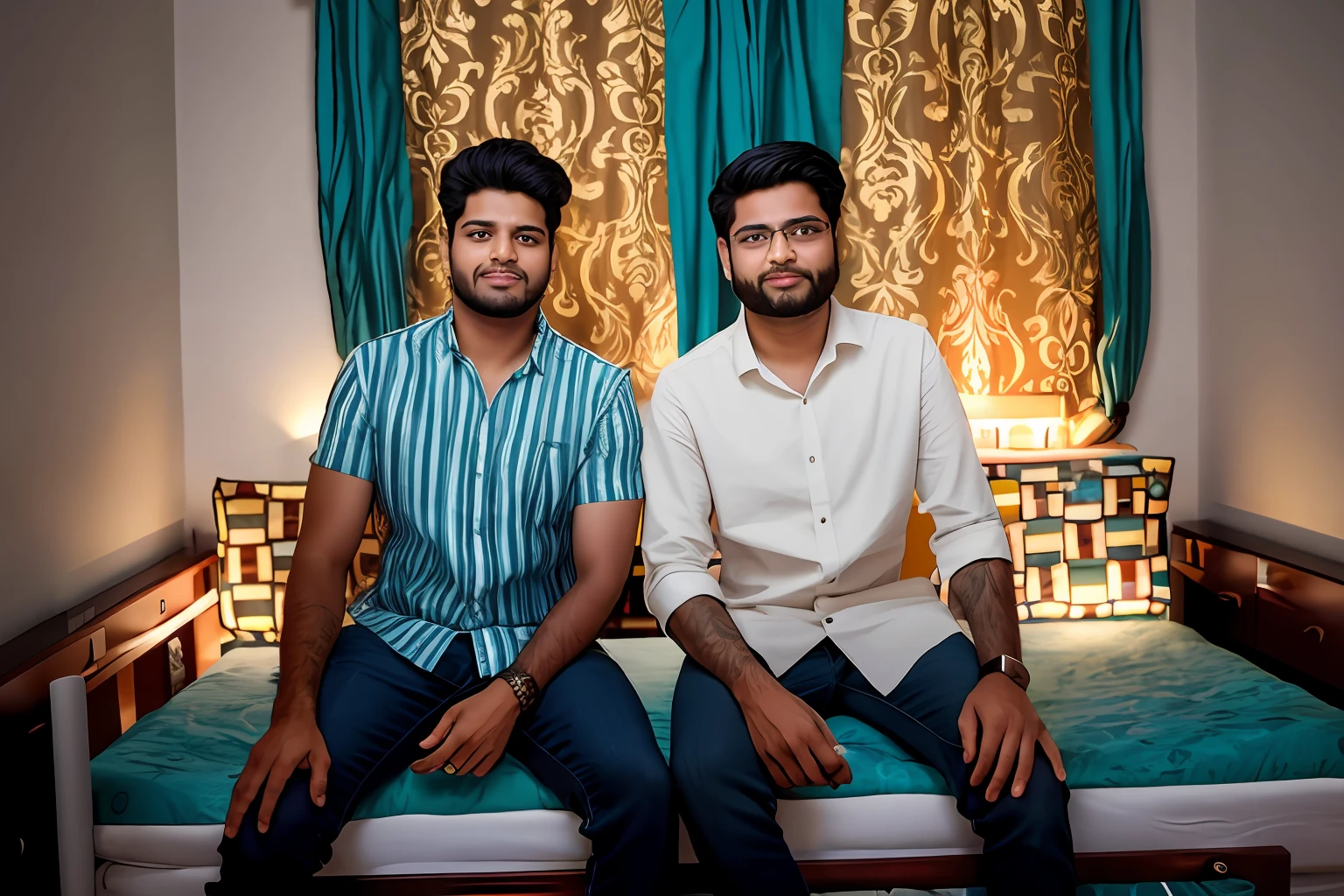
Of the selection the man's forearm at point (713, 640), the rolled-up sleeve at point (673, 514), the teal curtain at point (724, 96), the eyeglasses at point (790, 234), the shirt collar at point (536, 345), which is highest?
the teal curtain at point (724, 96)

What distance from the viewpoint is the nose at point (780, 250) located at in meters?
1.61

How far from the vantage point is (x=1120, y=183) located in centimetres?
240

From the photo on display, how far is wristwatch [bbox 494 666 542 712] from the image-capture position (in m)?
1.45

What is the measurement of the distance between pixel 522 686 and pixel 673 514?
419mm

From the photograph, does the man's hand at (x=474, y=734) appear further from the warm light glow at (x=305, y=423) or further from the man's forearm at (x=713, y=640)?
the warm light glow at (x=305, y=423)

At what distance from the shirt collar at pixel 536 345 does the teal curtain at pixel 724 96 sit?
26.7 inches

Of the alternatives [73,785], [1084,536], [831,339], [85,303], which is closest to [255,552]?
[85,303]

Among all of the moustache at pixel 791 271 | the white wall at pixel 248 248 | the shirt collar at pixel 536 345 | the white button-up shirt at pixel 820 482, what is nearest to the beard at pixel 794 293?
the moustache at pixel 791 271

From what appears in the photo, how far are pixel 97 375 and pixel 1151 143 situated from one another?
2813mm

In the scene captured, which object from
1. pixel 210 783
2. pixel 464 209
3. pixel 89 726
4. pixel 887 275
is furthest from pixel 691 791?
pixel 887 275

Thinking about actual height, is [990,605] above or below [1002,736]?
above

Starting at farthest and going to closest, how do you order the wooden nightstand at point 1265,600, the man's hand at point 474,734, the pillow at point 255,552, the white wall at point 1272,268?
the pillow at point 255,552
the white wall at point 1272,268
the wooden nightstand at point 1265,600
the man's hand at point 474,734

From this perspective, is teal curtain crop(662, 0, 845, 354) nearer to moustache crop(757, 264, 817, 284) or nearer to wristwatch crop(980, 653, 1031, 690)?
moustache crop(757, 264, 817, 284)

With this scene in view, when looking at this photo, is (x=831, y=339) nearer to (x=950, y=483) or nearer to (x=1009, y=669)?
(x=950, y=483)
